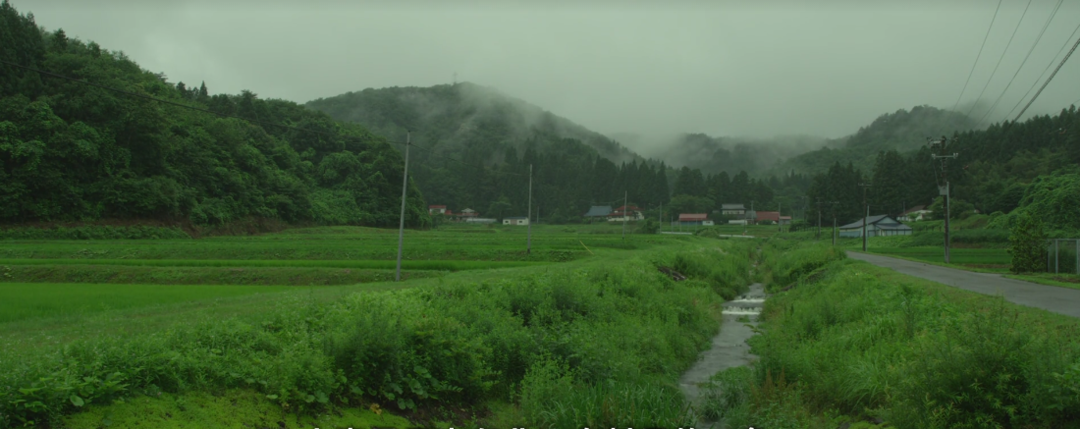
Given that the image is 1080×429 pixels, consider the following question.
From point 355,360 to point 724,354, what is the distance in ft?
35.9

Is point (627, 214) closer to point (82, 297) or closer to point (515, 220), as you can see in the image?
point (515, 220)

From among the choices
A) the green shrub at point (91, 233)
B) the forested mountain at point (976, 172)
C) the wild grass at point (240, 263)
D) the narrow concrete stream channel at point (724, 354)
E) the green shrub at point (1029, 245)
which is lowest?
the narrow concrete stream channel at point (724, 354)

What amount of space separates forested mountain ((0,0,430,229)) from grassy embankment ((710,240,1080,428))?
70.0 ft

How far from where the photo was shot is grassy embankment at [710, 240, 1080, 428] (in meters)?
7.45

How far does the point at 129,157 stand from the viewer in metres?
44.6

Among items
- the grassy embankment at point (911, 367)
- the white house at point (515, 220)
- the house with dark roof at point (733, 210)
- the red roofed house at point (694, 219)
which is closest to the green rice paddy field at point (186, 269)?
the grassy embankment at point (911, 367)

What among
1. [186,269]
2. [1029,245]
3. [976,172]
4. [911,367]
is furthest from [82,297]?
[976,172]

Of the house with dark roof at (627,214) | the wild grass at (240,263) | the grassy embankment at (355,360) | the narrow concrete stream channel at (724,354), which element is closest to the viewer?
the grassy embankment at (355,360)

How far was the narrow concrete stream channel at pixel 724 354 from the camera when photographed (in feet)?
41.7

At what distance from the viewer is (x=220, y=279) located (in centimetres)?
2291

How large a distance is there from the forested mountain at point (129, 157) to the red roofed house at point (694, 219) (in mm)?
63735

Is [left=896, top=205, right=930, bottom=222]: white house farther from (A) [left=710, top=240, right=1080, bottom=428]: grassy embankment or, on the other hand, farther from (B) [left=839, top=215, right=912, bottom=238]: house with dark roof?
(A) [left=710, top=240, right=1080, bottom=428]: grassy embankment

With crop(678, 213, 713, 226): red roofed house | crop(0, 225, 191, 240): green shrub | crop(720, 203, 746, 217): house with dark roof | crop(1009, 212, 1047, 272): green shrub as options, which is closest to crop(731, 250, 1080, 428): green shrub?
crop(1009, 212, 1047, 272): green shrub

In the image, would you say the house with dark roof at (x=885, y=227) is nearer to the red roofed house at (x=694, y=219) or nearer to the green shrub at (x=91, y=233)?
the red roofed house at (x=694, y=219)
